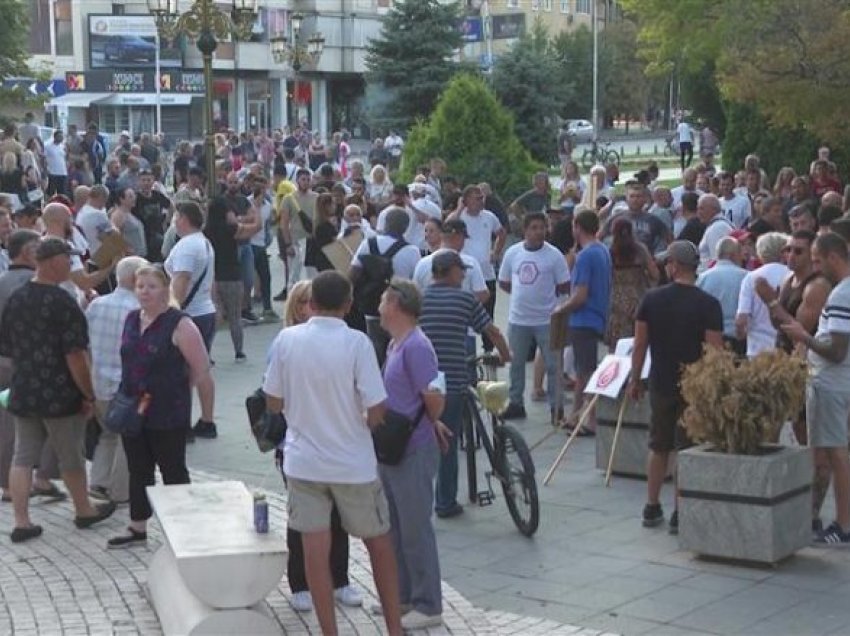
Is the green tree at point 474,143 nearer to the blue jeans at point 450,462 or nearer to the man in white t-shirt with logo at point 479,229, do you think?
the man in white t-shirt with logo at point 479,229

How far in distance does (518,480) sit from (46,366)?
3.14 m

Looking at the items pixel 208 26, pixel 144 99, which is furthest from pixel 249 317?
pixel 144 99

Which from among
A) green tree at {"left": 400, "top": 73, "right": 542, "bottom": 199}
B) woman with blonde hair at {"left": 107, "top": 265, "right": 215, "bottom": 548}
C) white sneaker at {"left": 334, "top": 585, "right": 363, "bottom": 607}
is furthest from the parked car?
white sneaker at {"left": 334, "top": 585, "right": 363, "bottom": 607}

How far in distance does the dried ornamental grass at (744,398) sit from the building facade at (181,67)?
205 feet

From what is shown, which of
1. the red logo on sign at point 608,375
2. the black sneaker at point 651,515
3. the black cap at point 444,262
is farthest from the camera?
the red logo on sign at point 608,375

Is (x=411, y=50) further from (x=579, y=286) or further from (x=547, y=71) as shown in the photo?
(x=579, y=286)

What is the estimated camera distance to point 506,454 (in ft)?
32.5

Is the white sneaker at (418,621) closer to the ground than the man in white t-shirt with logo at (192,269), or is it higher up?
closer to the ground

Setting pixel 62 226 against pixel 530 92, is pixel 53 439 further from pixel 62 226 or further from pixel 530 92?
pixel 530 92

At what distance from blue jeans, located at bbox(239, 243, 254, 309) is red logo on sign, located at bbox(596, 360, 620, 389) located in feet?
26.2

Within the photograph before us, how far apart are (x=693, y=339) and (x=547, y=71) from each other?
34554mm

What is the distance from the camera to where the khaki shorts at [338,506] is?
7211 mm

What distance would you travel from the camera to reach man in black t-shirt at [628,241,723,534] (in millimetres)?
9664

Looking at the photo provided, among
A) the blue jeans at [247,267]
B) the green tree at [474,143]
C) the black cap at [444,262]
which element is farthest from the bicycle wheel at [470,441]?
the green tree at [474,143]
